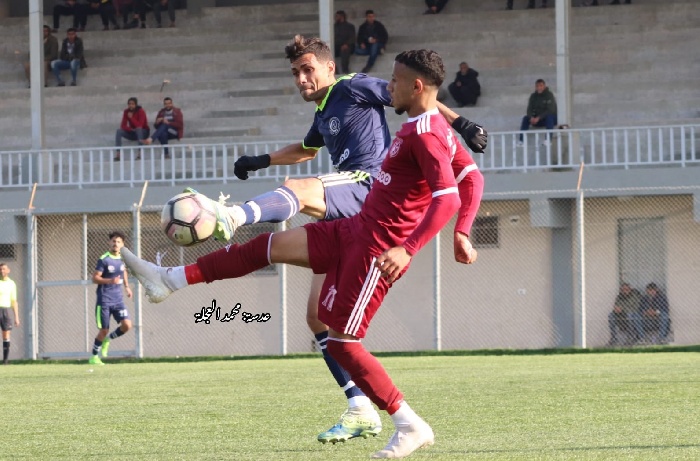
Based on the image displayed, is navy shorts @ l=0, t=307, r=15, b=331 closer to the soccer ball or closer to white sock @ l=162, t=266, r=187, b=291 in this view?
white sock @ l=162, t=266, r=187, b=291

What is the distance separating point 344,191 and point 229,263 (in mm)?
910

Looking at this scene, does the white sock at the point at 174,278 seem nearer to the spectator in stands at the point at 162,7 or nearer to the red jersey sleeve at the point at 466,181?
the red jersey sleeve at the point at 466,181

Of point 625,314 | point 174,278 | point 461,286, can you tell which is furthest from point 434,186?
point 461,286

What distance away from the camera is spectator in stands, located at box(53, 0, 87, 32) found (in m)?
30.6

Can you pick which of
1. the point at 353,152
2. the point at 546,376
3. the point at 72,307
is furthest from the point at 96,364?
the point at 353,152

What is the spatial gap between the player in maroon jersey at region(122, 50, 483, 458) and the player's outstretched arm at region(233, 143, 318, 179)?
1217 millimetres

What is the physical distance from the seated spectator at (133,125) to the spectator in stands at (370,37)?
4591 mm

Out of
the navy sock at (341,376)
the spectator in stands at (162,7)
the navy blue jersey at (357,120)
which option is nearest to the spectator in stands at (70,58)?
the spectator in stands at (162,7)

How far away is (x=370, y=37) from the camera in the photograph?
1081 inches

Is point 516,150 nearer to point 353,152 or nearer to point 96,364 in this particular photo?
point 96,364

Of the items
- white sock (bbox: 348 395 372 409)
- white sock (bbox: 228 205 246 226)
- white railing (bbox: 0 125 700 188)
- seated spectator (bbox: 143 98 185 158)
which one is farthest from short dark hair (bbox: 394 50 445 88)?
seated spectator (bbox: 143 98 185 158)

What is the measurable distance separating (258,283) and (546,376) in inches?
427

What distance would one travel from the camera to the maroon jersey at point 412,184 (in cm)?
623

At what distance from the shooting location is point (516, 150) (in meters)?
22.9
